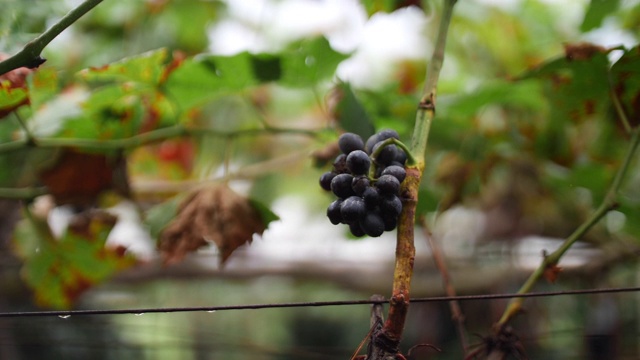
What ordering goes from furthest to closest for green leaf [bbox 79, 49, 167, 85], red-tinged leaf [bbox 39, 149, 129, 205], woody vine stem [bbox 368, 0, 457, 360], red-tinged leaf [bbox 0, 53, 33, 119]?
red-tinged leaf [bbox 39, 149, 129, 205]
green leaf [bbox 79, 49, 167, 85]
red-tinged leaf [bbox 0, 53, 33, 119]
woody vine stem [bbox 368, 0, 457, 360]

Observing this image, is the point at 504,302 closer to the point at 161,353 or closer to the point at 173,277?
the point at 173,277

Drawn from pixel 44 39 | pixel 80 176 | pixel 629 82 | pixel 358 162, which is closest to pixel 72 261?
pixel 80 176

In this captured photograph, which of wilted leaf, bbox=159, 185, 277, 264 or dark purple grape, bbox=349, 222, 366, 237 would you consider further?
wilted leaf, bbox=159, 185, 277, 264

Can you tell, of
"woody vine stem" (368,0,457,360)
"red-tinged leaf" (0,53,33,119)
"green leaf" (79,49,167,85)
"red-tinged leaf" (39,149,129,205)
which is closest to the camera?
"woody vine stem" (368,0,457,360)

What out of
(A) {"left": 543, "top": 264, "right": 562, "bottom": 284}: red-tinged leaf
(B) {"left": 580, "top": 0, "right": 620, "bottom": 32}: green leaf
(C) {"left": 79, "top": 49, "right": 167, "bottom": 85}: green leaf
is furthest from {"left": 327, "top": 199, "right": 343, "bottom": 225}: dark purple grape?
(B) {"left": 580, "top": 0, "right": 620, "bottom": 32}: green leaf

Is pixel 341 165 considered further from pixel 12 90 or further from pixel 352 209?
pixel 12 90

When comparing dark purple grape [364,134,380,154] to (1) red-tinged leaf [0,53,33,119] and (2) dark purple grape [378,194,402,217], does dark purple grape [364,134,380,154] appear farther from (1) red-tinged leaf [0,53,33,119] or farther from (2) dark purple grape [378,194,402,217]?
(1) red-tinged leaf [0,53,33,119]

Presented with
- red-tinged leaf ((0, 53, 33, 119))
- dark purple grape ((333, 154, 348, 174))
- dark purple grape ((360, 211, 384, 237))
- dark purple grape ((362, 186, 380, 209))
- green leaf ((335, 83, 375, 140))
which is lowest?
red-tinged leaf ((0, 53, 33, 119))
